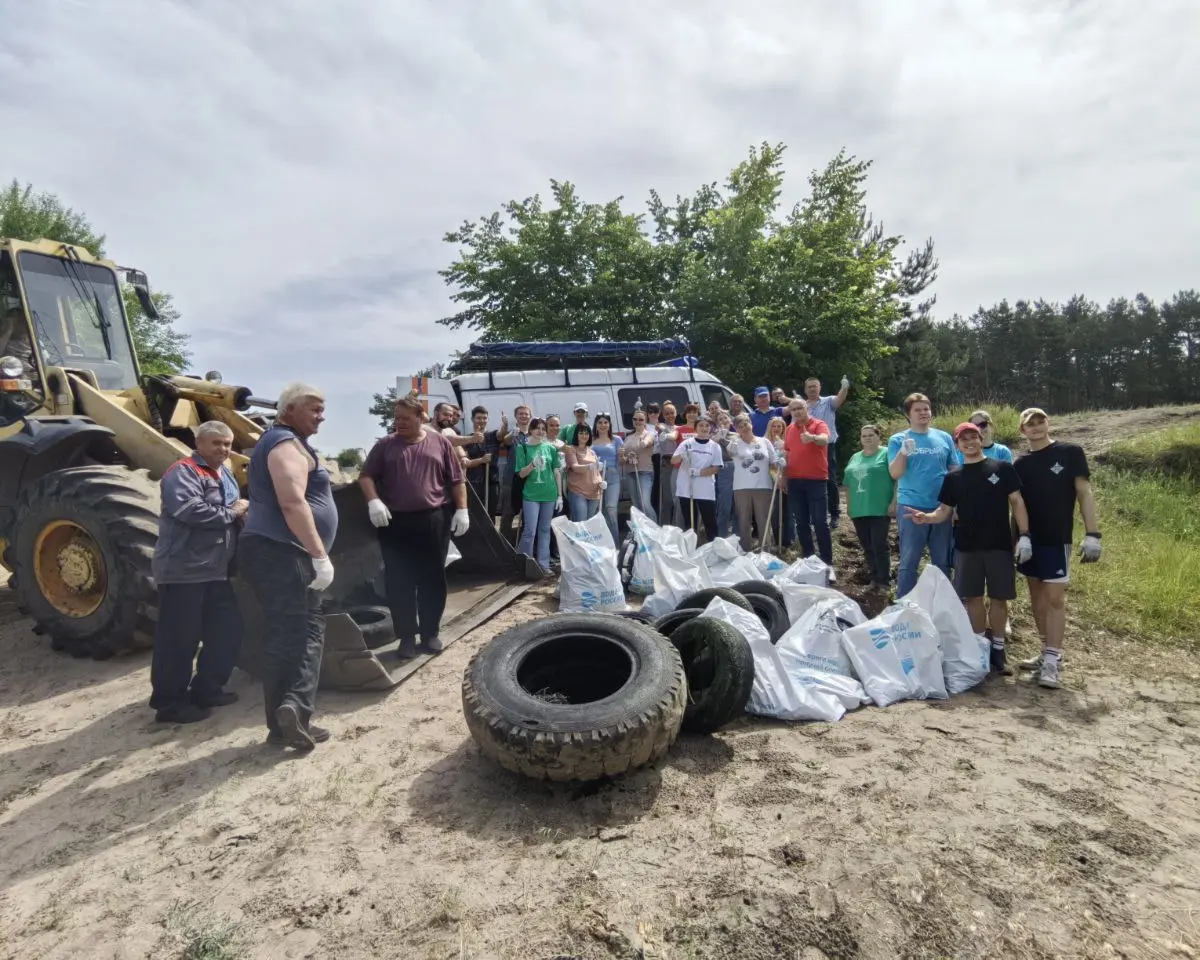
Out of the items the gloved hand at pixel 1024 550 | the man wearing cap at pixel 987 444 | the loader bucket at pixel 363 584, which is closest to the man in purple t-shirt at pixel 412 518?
the loader bucket at pixel 363 584

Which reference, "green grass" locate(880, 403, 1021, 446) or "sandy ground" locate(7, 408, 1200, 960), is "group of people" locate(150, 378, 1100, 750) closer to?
"sandy ground" locate(7, 408, 1200, 960)

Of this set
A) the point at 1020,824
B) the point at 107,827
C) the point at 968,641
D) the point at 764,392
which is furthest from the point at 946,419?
the point at 107,827

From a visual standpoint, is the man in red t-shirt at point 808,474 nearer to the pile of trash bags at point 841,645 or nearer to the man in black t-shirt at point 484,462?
the pile of trash bags at point 841,645

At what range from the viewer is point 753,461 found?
7062mm

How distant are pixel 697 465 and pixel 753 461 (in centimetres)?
58

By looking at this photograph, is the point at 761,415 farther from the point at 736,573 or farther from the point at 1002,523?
the point at 1002,523

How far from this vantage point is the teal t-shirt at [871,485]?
19.5 feet

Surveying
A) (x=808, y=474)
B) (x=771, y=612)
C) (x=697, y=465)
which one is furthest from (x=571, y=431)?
(x=771, y=612)

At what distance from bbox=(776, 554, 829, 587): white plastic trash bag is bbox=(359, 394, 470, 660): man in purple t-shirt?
279cm

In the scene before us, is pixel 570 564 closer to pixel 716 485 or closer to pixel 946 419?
pixel 716 485

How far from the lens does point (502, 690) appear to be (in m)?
3.19

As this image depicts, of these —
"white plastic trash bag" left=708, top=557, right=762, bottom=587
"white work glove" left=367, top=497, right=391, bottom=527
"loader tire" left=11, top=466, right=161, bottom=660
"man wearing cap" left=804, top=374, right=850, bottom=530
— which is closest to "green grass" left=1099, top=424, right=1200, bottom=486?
"man wearing cap" left=804, top=374, right=850, bottom=530

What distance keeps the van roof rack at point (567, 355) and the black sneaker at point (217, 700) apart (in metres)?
5.69

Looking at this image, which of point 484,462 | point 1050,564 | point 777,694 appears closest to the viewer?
point 777,694
